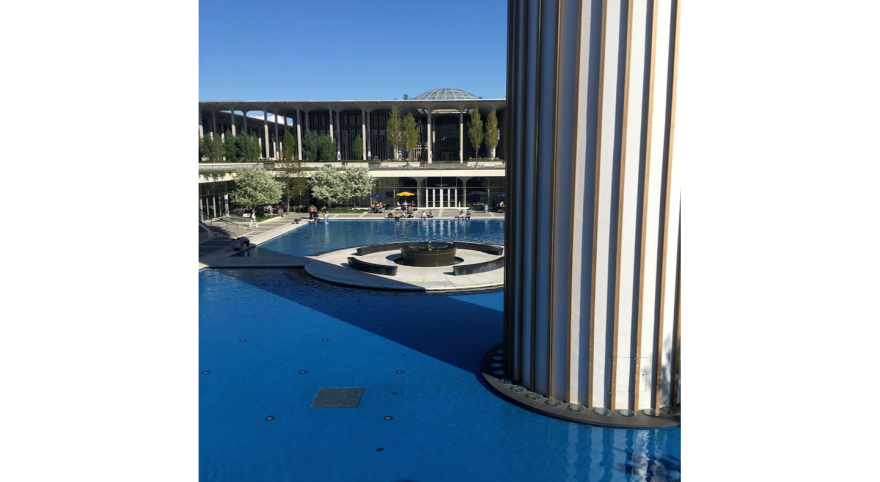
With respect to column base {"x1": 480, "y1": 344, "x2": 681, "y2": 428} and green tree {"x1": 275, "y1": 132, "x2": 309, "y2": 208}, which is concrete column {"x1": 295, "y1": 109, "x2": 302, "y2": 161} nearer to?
green tree {"x1": 275, "y1": 132, "x2": 309, "y2": 208}

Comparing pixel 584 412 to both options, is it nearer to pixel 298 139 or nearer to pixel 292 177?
pixel 292 177

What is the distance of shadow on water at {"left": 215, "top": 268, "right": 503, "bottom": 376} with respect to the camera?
17.5 metres

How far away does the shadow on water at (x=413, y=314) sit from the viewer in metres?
17.5

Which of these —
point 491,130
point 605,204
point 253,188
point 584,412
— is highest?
point 491,130

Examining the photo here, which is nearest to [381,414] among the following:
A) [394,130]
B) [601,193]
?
[601,193]

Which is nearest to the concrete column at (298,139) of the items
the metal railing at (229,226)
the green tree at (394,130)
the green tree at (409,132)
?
the green tree at (394,130)

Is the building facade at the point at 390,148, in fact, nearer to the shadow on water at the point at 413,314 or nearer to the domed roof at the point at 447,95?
the domed roof at the point at 447,95

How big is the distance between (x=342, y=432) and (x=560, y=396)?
4.88 meters

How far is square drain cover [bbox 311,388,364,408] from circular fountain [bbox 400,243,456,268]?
48.0 ft

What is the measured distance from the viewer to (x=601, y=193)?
12.0 m

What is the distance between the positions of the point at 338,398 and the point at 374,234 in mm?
29799
